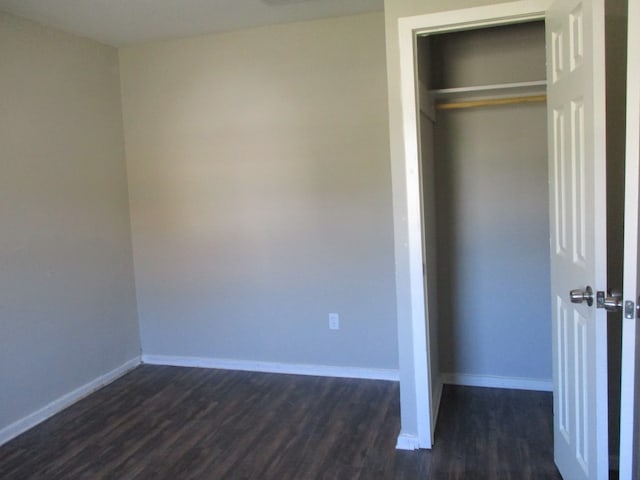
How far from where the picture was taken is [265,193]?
11.9ft

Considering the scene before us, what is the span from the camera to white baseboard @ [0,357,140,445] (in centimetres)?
292

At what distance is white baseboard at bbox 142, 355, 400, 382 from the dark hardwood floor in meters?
0.07

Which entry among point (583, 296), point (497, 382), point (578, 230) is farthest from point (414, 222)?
point (497, 382)

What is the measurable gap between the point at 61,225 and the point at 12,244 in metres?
0.37

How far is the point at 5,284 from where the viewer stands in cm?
292

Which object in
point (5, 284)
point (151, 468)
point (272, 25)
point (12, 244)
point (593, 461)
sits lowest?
point (151, 468)

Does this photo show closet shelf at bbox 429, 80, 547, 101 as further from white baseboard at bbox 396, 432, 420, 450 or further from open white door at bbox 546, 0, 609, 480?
white baseboard at bbox 396, 432, 420, 450

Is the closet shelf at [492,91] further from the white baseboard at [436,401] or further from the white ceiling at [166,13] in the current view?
the white baseboard at [436,401]

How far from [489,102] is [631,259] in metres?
1.82

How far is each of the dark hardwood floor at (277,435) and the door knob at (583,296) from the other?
1.04m

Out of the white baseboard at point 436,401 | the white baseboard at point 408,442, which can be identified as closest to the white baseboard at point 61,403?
the white baseboard at point 408,442

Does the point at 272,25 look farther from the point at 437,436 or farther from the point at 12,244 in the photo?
the point at 437,436

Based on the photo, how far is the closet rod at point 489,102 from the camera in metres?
3.00

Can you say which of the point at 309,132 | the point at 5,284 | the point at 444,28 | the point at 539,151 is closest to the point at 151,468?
the point at 5,284
